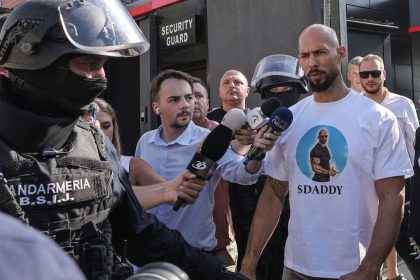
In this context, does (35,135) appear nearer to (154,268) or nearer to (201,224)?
(154,268)

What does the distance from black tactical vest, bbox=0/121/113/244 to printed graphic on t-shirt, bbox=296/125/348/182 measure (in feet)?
3.95

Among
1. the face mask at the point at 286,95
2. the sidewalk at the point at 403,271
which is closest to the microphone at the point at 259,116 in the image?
the face mask at the point at 286,95

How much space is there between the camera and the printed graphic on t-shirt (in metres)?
2.55

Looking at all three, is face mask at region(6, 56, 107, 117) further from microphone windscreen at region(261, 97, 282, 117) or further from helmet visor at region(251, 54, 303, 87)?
helmet visor at region(251, 54, 303, 87)

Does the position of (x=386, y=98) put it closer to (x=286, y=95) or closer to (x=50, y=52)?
(x=286, y=95)

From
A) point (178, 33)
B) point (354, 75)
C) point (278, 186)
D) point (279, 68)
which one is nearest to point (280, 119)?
point (278, 186)

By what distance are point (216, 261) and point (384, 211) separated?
938 millimetres

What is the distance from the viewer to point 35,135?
5.23 ft

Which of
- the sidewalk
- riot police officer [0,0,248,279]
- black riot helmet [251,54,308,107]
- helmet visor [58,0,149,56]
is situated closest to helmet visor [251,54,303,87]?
black riot helmet [251,54,308,107]

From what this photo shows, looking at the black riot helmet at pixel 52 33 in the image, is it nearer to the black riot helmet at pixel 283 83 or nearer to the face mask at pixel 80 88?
the face mask at pixel 80 88

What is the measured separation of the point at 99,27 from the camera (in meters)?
1.72

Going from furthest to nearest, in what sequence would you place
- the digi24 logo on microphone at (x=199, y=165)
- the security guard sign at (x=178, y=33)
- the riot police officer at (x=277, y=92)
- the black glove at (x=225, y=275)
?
the security guard sign at (x=178, y=33) < the riot police officer at (x=277, y=92) < the digi24 logo on microphone at (x=199, y=165) < the black glove at (x=225, y=275)

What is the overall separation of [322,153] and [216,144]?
58 centimetres

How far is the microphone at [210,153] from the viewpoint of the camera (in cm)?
224
